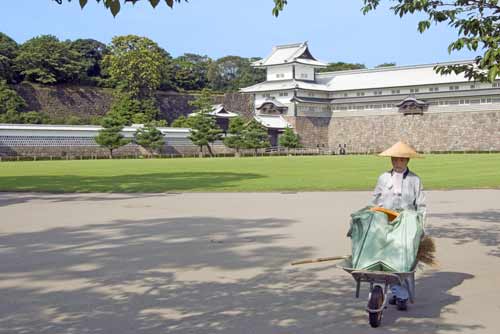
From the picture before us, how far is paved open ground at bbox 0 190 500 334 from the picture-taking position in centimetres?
456

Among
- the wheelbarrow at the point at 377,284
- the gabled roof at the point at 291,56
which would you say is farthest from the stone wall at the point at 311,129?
the wheelbarrow at the point at 377,284

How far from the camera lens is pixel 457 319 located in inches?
182

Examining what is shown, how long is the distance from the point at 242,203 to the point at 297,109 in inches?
1992

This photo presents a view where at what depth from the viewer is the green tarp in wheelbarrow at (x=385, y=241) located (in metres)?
4.54

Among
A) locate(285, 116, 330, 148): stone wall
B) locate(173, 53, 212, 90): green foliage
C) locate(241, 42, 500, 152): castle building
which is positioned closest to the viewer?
locate(241, 42, 500, 152): castle building

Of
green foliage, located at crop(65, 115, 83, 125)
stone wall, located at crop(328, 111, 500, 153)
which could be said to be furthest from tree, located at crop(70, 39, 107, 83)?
Answer: stone wall, located at crop(328, 111, 500, 153)

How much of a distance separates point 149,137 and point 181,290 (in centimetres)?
4549

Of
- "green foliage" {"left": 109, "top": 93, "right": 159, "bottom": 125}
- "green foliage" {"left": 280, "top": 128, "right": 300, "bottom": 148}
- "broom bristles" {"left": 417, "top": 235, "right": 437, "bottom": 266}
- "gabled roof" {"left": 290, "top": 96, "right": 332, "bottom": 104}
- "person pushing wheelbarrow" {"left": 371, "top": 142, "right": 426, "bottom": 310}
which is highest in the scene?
"gabled roof" {"left": 290, "top": 96, "right": 332, "bottom": 104}

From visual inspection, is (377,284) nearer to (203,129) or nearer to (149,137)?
(149,137)

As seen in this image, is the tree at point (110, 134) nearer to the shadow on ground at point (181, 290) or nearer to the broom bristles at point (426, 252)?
the shadow on ground at point (181, 290)

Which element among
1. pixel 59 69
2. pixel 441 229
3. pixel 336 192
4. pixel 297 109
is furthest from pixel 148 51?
pixel 441 229

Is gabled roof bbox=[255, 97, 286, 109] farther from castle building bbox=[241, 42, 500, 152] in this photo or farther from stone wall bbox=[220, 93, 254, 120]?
stone wall bbox=[220, 93, 254, 120]

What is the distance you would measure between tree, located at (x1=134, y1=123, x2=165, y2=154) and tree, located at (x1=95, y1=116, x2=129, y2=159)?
7.07ft

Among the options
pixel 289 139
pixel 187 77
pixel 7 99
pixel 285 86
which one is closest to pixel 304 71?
pixel 285 86
